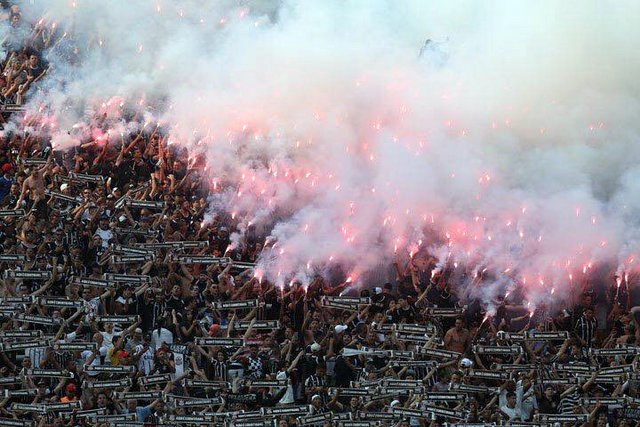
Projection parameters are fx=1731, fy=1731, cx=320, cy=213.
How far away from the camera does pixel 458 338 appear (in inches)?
693

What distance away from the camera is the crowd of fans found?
54.3 ft

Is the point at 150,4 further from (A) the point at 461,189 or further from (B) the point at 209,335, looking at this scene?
(B) the point at 209,335

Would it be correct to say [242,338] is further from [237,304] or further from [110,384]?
[110,384]

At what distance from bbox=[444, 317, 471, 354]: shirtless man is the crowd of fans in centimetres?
2

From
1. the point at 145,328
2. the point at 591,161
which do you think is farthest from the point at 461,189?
the point at 145,328

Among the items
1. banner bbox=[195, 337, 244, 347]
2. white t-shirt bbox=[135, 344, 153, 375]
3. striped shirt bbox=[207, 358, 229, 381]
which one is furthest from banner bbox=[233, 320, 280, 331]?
white t-shirt bbox=[135, 344, 153, 375]

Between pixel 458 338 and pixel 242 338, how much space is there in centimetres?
221

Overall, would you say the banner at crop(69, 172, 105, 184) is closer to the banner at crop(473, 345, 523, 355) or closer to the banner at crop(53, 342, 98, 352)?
the banner at crop(53, 342, 98, 352)

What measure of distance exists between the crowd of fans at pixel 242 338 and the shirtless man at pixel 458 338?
0.02 metres

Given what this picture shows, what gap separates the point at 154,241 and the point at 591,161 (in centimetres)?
556

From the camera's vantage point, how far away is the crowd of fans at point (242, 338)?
1656 centimetres

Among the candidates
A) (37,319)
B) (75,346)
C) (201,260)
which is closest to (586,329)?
(201,260)

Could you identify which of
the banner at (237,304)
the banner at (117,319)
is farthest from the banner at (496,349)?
the banner at (117,319)

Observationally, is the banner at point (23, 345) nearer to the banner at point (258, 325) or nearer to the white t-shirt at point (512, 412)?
the banner at point (258, 325)
